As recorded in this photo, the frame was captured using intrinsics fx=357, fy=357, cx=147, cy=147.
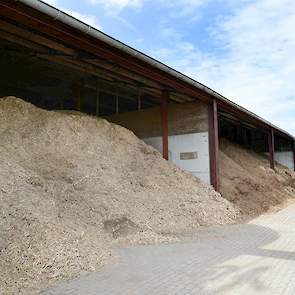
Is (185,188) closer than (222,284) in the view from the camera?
No

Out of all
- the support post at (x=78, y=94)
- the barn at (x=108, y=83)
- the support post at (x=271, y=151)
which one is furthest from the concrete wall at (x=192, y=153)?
the support post at (x=271, y=151)

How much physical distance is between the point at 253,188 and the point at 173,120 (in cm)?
386

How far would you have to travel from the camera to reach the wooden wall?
39.0 feet

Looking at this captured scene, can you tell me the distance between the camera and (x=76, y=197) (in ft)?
22.9

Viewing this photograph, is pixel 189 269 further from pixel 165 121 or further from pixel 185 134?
pixel 165 121

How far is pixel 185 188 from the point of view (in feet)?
31.4

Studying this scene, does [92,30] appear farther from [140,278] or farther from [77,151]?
[140,278]

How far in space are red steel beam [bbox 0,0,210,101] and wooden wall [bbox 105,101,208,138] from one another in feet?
2.30

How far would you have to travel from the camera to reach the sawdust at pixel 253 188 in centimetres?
1140

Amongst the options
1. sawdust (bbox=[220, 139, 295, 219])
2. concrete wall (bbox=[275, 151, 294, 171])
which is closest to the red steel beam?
sawdust (bbox=[220, 139, 295, 219])

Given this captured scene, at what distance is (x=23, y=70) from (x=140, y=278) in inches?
374

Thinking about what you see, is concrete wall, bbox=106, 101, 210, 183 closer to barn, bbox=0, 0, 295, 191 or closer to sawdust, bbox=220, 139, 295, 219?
barn, bbox=0, 0, 295, 191

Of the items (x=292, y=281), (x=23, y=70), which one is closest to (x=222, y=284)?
(x=292, y=281)

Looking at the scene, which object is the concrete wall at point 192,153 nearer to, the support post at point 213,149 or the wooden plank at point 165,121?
the support post at point 213,149
